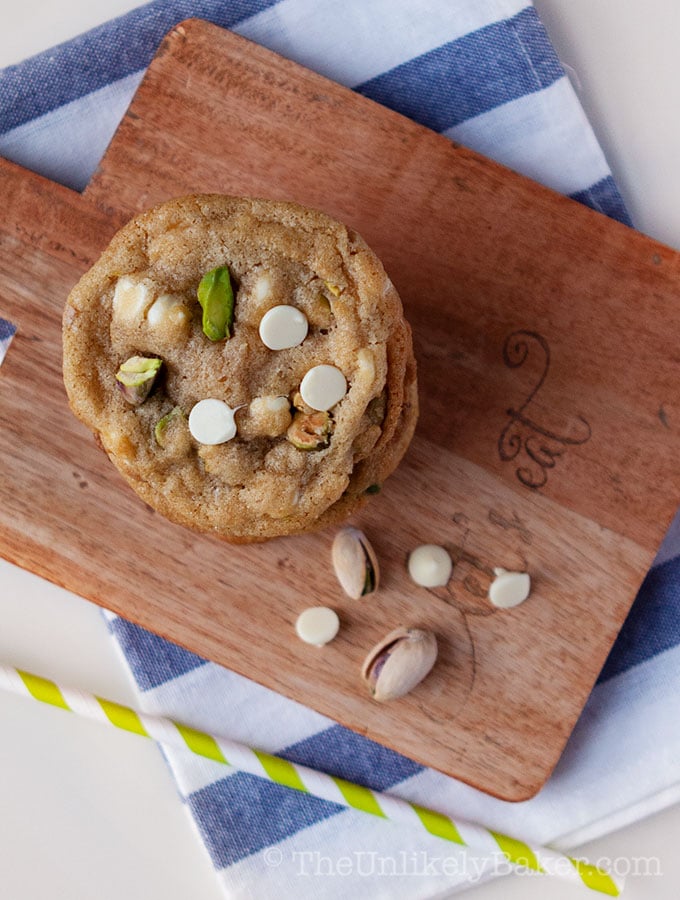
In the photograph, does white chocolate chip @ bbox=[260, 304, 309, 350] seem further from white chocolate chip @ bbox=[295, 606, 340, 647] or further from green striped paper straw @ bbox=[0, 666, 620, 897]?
green striped paper straw @ bbox=[0, 666, 620, 897]

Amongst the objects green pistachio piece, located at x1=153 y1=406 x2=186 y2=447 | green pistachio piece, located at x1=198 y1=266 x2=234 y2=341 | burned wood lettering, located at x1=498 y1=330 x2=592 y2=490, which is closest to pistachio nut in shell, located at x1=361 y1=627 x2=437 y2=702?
burned wood lettering, located at x1=498 y1=330 x2=592 y2=490

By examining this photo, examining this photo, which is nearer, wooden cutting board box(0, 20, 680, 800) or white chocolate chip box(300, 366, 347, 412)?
white chocolate chip box(300, 366, 347, 412)

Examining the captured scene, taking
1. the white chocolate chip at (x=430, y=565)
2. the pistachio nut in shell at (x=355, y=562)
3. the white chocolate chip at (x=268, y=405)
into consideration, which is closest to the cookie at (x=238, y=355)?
the white chocolate chip at (x=268, y=405)

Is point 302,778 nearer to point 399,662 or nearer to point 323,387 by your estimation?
point 399,662

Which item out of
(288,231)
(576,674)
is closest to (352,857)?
(576,674)

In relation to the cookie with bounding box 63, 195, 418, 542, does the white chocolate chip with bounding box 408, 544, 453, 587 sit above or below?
below

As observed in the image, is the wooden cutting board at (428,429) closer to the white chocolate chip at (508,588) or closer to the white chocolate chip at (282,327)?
the white chocolate chip at (508,588)

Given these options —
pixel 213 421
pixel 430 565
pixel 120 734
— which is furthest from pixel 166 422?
pixel 120 734
